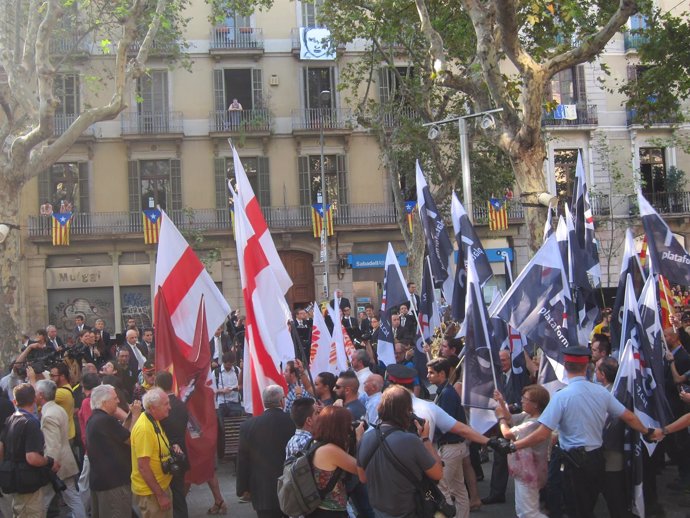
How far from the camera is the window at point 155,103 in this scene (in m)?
29.5

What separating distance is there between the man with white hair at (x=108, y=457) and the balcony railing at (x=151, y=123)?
24.0 m

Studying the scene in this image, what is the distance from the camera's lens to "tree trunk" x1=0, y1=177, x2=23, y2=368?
15172 mm

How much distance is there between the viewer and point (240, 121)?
29797mm

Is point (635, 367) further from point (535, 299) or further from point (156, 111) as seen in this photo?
point (156, 111)

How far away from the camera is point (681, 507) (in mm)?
7719

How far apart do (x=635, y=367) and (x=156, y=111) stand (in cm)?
2563

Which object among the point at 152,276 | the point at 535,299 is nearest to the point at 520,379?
the point at 535,299

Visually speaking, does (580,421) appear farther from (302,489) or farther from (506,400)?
(506,400)

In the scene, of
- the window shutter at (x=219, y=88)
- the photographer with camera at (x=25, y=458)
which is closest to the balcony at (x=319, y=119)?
the window shutter at (x=219, y=88)

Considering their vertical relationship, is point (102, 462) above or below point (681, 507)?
above

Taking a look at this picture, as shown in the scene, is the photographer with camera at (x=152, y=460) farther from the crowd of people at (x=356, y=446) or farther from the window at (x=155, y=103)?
the window at (x=155, y=103)

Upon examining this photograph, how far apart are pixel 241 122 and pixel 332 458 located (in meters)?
25.8

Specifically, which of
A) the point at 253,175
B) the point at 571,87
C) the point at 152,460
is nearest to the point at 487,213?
the point at 571,87

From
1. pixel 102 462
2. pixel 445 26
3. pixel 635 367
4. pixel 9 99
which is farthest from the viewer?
pixel 445 26
